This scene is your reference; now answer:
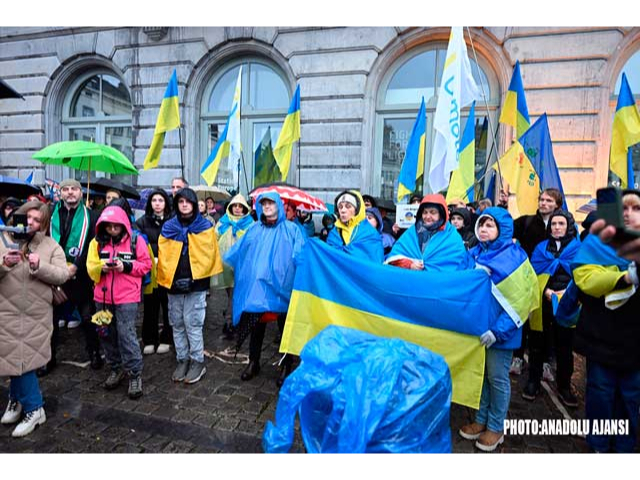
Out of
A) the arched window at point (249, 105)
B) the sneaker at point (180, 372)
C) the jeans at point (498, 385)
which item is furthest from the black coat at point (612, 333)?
the arched window at point (249, 105)

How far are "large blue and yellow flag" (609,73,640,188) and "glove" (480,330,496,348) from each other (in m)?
4.32

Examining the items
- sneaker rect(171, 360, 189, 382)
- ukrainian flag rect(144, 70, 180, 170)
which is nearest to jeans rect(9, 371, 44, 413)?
sneaker rect(171, 360, 189, 382)

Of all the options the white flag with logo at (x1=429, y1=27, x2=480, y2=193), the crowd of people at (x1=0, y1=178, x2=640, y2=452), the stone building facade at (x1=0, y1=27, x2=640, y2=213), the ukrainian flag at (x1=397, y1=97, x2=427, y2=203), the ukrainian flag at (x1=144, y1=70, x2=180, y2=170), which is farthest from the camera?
the stone building facade at (x1=0, y1=27, x2=640, y2=213)

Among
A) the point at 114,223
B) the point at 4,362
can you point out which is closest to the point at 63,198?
the point at 114,223

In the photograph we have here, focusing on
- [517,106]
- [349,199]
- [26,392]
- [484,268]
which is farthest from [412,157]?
[26,392]

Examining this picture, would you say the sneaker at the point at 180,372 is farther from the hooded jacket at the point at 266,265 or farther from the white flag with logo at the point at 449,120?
the white flag with logo at the point at 449,120

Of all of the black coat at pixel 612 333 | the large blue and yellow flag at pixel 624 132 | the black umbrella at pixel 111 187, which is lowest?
the black coat at pixel 612 333

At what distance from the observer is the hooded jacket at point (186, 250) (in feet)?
13.3

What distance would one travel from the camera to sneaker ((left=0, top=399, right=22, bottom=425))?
329 centimetres

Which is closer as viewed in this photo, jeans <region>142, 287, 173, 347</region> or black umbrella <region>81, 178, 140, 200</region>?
jeans <region>142, 287, 173, 347</region>

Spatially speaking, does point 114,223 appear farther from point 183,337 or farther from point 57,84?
point 57,84

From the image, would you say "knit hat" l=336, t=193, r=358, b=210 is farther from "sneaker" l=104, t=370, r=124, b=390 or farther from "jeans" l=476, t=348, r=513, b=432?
"sneaker" l=104, t=370, r=124, b=390

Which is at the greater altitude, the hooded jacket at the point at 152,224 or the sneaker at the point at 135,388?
the hooded jacket at the point at 152,224

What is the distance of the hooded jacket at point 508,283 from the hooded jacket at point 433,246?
0.89 feet
